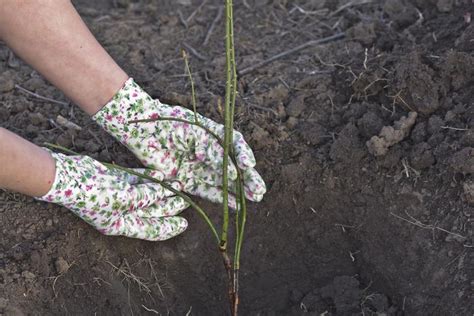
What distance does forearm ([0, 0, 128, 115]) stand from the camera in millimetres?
2016

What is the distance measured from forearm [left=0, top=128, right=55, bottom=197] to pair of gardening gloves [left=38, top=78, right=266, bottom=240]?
38mm

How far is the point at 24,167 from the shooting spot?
187 centimetres

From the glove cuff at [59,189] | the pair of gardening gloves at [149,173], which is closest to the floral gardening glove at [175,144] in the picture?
the pair of gardening gloves at [149,173]

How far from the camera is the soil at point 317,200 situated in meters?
2.04

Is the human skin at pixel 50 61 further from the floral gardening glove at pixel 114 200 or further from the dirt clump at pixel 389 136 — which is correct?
the dirt clump at pixel 389 136

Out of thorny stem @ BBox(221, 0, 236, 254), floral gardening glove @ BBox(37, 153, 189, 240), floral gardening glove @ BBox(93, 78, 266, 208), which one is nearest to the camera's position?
thorny stem @ BBox(221, 0, 236, 254)

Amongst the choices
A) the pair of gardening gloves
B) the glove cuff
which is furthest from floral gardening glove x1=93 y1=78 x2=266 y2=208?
the glove cuff

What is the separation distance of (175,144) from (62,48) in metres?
0.43

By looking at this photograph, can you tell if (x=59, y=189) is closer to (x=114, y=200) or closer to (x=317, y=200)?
(x=114, y=200)

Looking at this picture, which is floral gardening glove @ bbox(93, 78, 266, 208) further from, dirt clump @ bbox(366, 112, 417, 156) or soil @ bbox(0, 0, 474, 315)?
dirt clump @ bbox(366, 112, 417, 156)

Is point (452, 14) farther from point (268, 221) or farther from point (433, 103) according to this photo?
point (268, 221)

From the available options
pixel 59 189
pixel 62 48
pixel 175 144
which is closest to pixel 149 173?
pixel 175 144

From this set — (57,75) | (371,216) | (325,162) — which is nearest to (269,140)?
(325,162)

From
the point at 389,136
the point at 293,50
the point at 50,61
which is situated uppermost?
the point at 50,61
